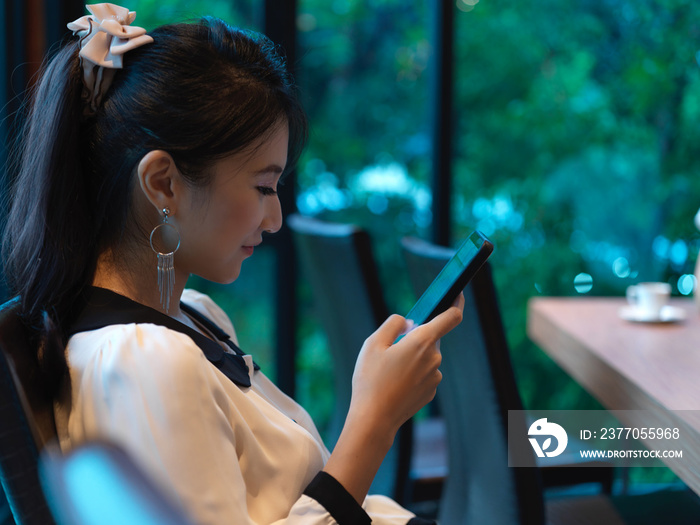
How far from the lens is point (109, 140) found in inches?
32.3

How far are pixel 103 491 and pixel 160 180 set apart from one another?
1.21ft

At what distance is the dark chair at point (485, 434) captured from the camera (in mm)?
1055

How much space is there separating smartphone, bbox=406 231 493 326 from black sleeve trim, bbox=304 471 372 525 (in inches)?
10.4

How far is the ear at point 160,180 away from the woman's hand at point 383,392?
0.31 metres

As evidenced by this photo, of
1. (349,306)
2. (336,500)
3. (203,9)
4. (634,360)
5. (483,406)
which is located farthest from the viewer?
(203,9)

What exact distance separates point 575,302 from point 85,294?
1.54 m

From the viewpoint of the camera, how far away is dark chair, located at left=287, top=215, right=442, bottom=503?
144 cm

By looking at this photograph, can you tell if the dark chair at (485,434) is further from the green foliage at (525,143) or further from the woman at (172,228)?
the green foliage at (525,143)

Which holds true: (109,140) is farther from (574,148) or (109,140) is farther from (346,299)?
(574,148)

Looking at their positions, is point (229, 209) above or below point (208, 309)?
above

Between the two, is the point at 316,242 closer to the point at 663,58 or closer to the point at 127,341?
the point at 127,341

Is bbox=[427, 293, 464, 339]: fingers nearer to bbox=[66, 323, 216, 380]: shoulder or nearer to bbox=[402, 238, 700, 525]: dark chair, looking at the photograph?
bbox=[402, 238, 700, 525]: dark chair

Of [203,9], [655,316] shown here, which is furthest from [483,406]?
[203,9]

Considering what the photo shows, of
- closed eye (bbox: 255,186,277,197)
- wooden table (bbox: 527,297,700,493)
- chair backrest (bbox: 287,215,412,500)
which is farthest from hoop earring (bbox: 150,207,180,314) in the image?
wooden table (bbox: 527,297,700,493)
